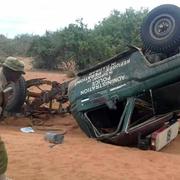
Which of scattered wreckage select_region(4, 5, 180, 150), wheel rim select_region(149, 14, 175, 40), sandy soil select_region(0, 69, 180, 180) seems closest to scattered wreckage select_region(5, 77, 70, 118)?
scattered wreckage select_region(4, 5, 180, 150)

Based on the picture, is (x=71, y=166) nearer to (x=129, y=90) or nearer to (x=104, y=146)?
(x=104, y=146)

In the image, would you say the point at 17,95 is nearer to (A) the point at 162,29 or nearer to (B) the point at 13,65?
(A) the point at 162,29

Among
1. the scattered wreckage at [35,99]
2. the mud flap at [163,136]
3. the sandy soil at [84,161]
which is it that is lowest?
the sandy soil at [84,161]

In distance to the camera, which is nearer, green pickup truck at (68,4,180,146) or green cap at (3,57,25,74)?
green cap at (3,57,25,74)

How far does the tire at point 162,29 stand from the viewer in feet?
28.9

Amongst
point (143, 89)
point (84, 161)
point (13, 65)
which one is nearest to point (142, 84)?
point (143, 89)

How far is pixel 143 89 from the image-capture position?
8984 millimetres

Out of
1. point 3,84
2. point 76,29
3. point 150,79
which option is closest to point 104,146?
point 150,79

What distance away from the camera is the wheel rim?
351 inches

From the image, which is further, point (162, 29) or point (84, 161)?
point (162, 29)

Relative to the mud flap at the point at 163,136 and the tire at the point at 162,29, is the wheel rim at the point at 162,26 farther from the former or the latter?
the mud flap at the point at 163,136

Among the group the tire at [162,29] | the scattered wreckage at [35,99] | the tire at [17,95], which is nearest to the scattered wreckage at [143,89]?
the tire at [162,29]

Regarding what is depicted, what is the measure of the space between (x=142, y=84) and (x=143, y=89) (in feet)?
0.30

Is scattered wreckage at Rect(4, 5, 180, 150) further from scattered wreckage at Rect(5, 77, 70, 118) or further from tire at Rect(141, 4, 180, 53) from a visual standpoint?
Answer: scattered wreckage at Rect(5, 77, 70, 118)
